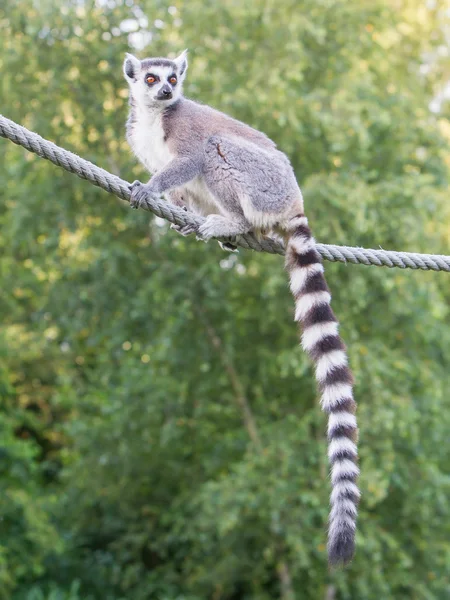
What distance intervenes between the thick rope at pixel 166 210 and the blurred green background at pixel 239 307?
366 centimetres

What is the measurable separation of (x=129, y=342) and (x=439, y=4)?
535 cm

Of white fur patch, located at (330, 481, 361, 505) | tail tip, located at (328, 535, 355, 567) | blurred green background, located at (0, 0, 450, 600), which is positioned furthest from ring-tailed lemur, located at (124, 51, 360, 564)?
blurred green background, located at (0, 0, 450, 600)

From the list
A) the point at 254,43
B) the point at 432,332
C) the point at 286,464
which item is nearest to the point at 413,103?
the point at 254,43

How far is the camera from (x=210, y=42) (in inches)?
327

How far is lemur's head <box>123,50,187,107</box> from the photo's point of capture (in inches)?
179

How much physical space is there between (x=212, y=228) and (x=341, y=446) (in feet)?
4.19

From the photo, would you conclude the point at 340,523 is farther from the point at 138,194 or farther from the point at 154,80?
the point at 154,80

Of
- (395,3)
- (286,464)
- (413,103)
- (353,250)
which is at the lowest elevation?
(353,250)

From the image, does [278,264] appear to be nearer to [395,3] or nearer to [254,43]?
[254,43]

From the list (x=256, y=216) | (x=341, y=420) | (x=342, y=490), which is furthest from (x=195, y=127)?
(x=342, y=490)

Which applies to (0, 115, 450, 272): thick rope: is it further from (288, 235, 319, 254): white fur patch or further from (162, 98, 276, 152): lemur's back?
(162, 98, 276, 152): lemur's back

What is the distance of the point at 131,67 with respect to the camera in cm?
492

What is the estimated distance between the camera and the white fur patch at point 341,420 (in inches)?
131

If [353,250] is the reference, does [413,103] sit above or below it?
above
